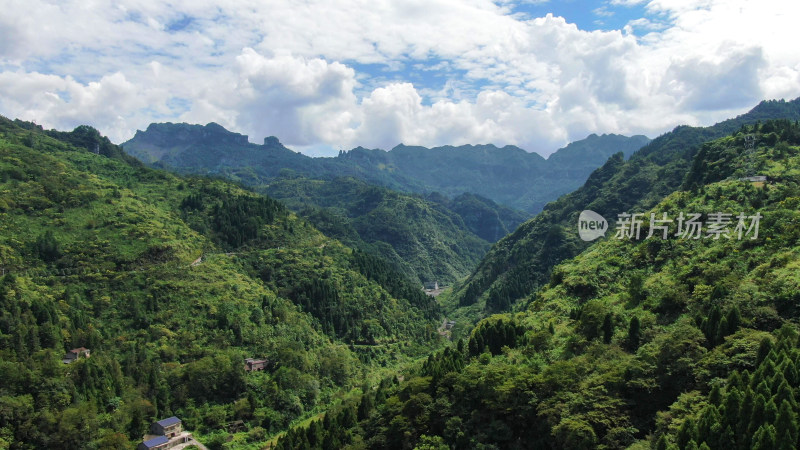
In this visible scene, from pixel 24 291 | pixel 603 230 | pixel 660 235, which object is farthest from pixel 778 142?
pixel 24 291

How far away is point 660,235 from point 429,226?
478ft

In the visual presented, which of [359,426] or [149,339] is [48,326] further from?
[359,426]

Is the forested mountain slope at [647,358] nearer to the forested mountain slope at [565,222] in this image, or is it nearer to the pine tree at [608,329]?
the pine tree at [608,329]

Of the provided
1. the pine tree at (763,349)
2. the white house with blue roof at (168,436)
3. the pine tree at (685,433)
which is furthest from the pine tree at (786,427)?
the white house with blue roof at (168,436)

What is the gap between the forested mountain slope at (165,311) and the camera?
4875cm

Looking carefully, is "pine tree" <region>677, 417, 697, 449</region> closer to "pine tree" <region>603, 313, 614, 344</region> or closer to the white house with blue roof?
"pine tree" <region>603, 313, 614, 344</region>

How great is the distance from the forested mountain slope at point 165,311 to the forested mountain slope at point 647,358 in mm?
15161

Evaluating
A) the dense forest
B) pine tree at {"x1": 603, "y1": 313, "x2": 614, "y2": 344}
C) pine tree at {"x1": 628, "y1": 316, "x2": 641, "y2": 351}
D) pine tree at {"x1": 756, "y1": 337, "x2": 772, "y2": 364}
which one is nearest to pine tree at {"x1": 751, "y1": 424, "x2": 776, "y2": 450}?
the dense forest

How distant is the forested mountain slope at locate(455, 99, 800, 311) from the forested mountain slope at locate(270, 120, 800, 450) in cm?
4465

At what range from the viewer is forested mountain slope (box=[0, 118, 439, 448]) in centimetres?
4875

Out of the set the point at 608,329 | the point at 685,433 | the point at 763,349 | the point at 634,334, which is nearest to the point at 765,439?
the point at 685,433

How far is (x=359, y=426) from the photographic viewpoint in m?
42.9

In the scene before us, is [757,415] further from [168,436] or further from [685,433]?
[168,436]

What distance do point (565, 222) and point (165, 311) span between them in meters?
83.2
